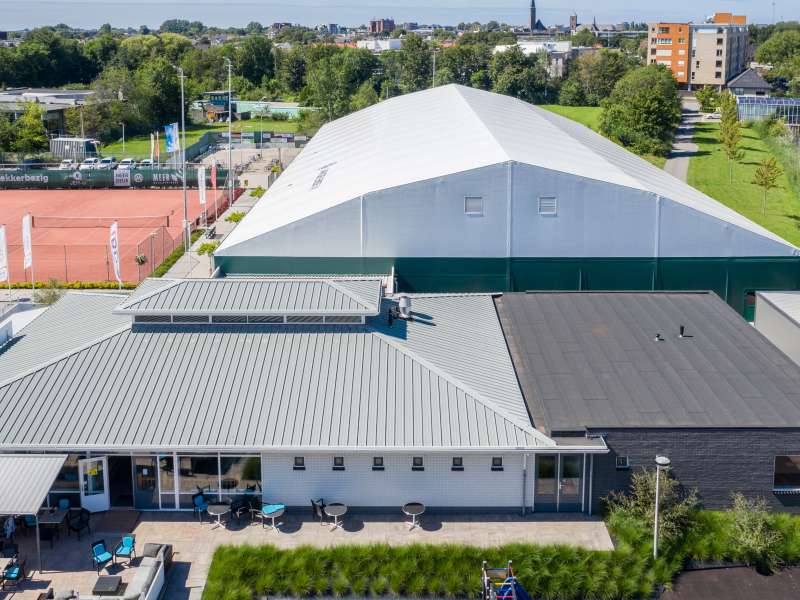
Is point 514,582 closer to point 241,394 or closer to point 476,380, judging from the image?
point 476,380

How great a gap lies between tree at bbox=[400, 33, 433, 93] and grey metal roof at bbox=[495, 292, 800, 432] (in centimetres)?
12384

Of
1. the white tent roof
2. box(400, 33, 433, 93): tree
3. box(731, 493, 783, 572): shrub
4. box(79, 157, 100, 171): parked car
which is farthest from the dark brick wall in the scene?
box(400, 33, 433, 93): tree

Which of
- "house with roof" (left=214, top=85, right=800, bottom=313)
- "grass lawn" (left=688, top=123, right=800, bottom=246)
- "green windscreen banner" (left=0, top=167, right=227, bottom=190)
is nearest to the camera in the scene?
"house with roof" (left=214, top=85, right=800, bottom=313)

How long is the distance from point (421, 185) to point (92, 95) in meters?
86.2

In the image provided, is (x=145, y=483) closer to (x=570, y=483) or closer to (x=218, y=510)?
(x=218, y=510)

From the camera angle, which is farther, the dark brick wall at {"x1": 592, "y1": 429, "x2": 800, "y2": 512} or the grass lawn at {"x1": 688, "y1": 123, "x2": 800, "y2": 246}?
the grass lawn at {"x1": 688, "y1": 123, "x2": 800, "y2": 246}

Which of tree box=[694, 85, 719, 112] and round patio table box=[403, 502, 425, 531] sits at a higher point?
tree box=[694, 85, 719, 112]

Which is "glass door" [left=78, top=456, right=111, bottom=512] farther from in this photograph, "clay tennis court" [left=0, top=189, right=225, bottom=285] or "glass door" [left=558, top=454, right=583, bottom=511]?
"clay tennis court" [left=0, top=189, right=225, bottom=285]

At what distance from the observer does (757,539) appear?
2348 cm

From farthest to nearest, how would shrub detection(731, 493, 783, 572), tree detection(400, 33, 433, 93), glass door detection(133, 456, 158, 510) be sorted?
tree detection(400, 33, 433, 93) < glass door detection(133, 456, 158, 510) < shrub detection(731, 493, 783, 572)

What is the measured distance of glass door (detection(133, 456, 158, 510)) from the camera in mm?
25812

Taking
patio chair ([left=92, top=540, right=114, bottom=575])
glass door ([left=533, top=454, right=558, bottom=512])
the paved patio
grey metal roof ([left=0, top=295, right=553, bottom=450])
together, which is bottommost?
the paved patio

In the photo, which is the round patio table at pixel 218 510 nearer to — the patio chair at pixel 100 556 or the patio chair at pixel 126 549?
the patio chair at pixel 126 549

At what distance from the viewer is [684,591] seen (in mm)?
22609
